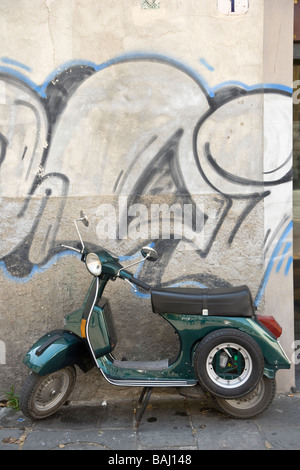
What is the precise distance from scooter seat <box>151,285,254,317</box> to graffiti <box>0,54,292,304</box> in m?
0.63

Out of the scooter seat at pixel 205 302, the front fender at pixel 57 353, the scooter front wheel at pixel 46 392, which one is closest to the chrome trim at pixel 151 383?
the front fender at pixel 57 353

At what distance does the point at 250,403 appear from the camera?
3715mm

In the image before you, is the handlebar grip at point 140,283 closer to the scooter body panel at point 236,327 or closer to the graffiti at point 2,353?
the scooter body panel at point 236,327

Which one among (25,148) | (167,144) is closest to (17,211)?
(25,148)

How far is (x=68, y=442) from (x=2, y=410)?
88 cm

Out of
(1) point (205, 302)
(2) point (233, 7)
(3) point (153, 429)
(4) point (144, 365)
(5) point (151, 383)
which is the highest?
(2) point (233, 7)

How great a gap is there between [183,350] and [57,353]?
0.97m

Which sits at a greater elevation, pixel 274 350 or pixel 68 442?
pixel 274 350

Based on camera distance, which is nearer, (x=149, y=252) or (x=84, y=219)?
(x=149, y=252)

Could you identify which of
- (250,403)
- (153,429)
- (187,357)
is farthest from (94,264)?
(250,403)

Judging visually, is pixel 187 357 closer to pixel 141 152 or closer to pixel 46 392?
pixel 46 392

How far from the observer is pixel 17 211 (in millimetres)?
4172

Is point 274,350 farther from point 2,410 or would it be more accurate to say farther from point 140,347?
point 2,410
